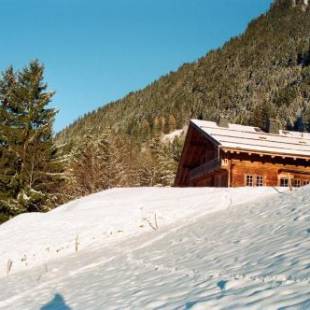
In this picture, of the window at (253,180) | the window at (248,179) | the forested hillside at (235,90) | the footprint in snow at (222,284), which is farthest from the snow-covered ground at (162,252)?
the forested hillside at (235,90)

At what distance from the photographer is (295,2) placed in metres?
198

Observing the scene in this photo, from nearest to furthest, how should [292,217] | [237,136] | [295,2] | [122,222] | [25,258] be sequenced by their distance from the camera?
[292,217]
[25,258]
[122,222]
[237,136]
[295,2]

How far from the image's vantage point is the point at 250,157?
96.6 feet

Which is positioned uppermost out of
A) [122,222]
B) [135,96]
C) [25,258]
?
[135,96]

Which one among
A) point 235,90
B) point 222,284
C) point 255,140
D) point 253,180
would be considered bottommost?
point 222,284

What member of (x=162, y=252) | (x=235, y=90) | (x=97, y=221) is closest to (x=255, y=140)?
(x=97, y=221)

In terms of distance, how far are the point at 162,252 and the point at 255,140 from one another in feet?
58.2

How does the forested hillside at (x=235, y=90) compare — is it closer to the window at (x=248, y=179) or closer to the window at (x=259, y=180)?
the window at (x=259, y=180)

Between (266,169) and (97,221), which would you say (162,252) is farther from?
(266,169)

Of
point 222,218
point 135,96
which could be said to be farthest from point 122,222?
point 135,96

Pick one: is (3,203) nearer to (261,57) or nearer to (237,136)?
(237,136)

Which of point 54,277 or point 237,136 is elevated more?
point 237,136

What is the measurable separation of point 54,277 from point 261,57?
158m

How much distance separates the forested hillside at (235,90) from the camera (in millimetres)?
110500
